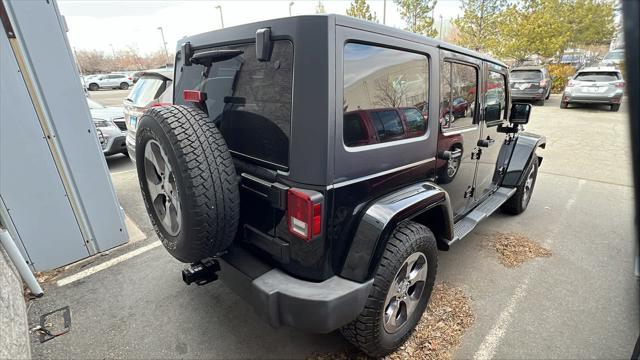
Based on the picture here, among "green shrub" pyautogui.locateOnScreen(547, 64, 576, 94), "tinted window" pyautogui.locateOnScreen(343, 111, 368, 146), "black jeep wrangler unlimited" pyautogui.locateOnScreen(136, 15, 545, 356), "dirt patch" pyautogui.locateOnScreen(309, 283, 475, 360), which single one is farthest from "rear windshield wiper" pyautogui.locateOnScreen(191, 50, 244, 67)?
→ "green shrub" pyautogui.locateOnScreen(547, 64, 576, 94)

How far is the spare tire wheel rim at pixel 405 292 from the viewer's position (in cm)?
204

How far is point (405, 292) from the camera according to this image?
2152 millimetres

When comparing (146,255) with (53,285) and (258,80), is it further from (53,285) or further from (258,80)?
(258,80)

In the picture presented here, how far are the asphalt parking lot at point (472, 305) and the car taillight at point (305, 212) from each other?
1059 mm

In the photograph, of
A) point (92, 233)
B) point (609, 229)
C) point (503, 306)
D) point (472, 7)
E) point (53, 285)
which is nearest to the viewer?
point (503, 306)

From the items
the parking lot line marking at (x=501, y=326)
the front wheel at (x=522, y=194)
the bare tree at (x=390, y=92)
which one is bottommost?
the parking lot line marking at (x=501, y=326)

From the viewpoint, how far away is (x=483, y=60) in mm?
3010

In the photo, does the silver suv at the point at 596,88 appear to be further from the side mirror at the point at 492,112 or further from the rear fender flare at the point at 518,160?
the side mirror at the point at 492,112

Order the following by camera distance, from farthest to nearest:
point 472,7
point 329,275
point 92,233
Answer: point 472,7 → point 92,233 → point 329,275

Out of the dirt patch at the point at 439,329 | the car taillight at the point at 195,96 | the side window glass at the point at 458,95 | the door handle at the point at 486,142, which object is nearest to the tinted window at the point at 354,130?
the side window glass at the point at 458,95

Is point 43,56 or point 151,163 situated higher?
point 43,56

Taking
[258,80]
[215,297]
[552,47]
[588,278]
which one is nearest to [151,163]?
[258,80]

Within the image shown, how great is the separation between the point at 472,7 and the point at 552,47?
6738 mm

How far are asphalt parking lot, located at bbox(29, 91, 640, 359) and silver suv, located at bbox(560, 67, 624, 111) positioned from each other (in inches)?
397
